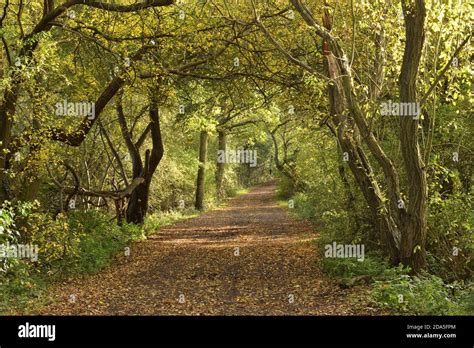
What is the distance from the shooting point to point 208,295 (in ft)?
34.8

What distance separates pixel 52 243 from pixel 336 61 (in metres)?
7.02

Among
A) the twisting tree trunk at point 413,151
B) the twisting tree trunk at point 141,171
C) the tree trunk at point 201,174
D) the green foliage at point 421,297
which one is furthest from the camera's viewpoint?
the tree trunk at point 201,174

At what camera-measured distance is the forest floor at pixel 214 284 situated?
9281mm

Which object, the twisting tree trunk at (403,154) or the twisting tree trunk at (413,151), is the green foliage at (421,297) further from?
the twisting tree trunk at (403,154)

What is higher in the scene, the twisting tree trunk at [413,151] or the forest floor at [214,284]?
the twisting tree trunk at [413,151]

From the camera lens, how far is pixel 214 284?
1179 centimetres

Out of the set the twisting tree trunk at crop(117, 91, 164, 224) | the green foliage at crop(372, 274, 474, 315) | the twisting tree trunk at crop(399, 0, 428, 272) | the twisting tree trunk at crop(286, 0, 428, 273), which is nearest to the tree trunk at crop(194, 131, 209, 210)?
the twisting tree trunk at crop(117, 91, 164, 224)

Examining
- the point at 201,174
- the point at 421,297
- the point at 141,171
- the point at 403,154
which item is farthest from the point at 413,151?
the point at 201,174

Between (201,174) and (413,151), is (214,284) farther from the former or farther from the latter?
(201,174)

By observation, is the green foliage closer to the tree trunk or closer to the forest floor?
the forest floor

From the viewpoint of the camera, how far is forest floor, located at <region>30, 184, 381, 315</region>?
30.5ft

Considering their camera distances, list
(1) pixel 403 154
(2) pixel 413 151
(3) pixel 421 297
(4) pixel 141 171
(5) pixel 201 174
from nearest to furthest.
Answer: (3) pixel 421 297
(2) pixel 413 151
(1) pixel 403 154
(4) pixel 141 171
(5) pixel 201 174

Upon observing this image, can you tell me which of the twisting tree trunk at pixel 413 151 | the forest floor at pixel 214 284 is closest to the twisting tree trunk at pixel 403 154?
the twisting tree trunk at pixel 413 151
